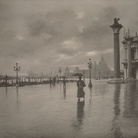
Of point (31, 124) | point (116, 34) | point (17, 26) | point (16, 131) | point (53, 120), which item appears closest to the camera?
point (16, 131)

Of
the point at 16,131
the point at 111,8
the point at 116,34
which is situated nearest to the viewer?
the point at 16,131

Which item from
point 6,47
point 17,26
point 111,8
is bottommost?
point 6,47

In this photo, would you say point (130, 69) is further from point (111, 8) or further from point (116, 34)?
point (111, 8)

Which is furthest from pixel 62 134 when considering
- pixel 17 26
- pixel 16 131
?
pixel 17 26

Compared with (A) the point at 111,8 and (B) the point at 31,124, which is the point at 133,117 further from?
(A) the point at 111,8

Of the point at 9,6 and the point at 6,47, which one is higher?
the point at 9,6

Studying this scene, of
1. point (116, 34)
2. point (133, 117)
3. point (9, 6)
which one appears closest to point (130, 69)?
point (116, 34)

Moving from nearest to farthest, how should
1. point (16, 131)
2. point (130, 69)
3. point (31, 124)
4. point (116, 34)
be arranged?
point (16, 131), point (31, 124), point (116, 34), point (130, 69)

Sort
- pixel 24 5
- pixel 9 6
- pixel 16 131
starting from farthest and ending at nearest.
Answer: pixel 24 5 → pixel 9 6 → pixel 16 131

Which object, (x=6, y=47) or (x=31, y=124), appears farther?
(x=6, y=47)
